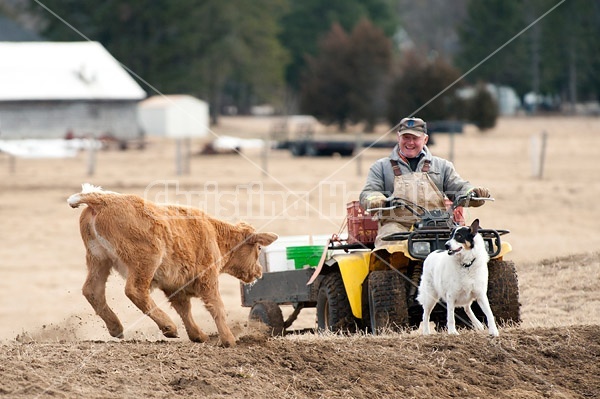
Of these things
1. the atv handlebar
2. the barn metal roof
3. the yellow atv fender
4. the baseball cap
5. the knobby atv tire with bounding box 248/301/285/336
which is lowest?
the knobby atv tire with bounding box 248/301/285/336

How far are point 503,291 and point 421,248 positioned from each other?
87cm

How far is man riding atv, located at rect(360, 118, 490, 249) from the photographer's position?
9.94m

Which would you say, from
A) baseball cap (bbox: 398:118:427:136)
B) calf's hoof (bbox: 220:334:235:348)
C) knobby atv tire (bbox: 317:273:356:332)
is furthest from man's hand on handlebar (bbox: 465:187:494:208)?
calf's hoof (bbox: 220:334:235:348)

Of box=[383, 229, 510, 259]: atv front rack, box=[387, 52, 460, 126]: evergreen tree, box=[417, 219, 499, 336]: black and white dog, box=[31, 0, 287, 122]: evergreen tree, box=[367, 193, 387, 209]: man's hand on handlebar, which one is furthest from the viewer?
box=[31, 0, 287, 122]: evergreen tree

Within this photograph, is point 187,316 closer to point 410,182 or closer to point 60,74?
point 410,182

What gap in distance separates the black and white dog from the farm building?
1865 inches

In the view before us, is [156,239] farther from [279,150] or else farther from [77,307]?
[279,150]

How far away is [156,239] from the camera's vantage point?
8.73m

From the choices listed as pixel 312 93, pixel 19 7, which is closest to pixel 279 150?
pixel 312 93

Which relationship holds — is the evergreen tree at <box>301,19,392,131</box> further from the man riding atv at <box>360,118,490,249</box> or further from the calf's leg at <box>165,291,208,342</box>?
the calf's leg at <box>165,291,208,342</box>

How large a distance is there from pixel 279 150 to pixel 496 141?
11.2m

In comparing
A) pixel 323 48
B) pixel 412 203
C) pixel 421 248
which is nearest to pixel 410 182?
pixel 412 203

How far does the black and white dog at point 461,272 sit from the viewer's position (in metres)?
8.88

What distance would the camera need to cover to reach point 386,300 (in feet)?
31.3
